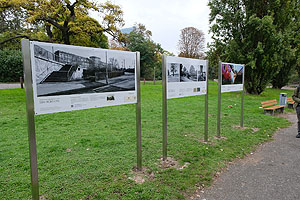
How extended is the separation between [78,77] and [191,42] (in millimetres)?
43823

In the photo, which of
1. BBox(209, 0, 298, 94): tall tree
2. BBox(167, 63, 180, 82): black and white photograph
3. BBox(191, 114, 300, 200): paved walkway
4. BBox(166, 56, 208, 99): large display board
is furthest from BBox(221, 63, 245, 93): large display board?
BBox(209, 0, 298, 94): tall tree

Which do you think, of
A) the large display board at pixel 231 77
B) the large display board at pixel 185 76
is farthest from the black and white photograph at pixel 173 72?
the large display board at pixel 231 77

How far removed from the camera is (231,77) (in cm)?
622

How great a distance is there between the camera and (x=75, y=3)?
16.0 m

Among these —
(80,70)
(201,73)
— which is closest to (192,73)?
(201,73)

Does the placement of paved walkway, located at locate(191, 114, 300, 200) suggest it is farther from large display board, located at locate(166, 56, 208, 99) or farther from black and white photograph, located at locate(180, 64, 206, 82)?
black and white photograph, located at locate(180, 64, 206, 82)

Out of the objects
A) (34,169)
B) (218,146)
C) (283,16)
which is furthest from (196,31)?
(34,169)

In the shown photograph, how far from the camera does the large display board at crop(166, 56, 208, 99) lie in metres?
4.09

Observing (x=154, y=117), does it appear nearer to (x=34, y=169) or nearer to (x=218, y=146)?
(x=218, y=146)

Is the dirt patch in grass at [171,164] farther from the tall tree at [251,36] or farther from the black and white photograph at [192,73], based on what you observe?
the tall tree at [251,36]

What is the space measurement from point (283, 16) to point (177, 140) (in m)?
16.4

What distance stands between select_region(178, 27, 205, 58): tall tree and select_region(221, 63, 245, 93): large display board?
3785cm

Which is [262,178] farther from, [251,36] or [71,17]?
[71,17]

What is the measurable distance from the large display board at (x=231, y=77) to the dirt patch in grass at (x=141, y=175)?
338 centimetres
